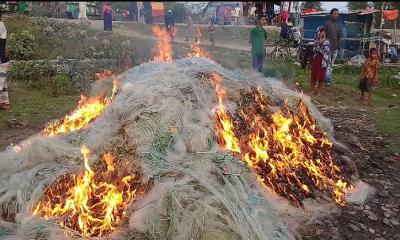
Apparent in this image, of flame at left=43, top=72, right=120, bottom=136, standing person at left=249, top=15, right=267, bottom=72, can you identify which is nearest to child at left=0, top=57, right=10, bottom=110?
flame at left=43, top=72, right=120, bottom=136

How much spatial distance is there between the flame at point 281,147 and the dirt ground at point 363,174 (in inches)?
13.5

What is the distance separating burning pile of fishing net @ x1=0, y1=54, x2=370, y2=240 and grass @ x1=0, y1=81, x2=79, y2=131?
2493 mm

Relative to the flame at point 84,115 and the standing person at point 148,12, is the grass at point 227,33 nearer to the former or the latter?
the standing person at point 148,12

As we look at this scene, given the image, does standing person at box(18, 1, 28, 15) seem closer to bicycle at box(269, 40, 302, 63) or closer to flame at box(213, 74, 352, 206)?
bicycle at box(269, 40, 302, 63)

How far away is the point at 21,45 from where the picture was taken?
47.5 feet

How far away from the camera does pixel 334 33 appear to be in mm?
11273

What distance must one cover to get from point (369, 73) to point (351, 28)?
1059cm

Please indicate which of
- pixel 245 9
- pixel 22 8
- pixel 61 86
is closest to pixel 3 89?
pixel 61 86

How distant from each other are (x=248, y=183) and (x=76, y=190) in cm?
174

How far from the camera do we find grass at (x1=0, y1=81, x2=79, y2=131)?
849 cm

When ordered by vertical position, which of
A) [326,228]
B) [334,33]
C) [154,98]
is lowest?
[326,228]

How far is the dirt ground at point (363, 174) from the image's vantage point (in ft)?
15.6

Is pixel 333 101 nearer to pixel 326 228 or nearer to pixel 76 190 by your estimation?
pixel 326 228

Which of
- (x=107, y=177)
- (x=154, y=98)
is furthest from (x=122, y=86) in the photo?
(x=107, y=177)
